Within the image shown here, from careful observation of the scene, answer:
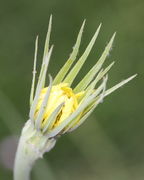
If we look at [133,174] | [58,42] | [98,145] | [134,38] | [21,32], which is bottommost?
[133,174]

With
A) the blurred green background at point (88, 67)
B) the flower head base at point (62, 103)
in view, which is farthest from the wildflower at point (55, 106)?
the blurred green background at point (88, 67)

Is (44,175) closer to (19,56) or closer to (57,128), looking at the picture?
(19,56)

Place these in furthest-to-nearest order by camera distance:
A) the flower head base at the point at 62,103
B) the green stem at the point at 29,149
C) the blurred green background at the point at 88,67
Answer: the blurred green background at the point at 88,67, the green stem at the point at 29,149, the flower head base at the point at 62,103

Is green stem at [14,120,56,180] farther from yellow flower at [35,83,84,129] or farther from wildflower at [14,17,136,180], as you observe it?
yellow flower at [35,83,84,129]

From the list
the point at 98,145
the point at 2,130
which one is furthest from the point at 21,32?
the point at 98,145

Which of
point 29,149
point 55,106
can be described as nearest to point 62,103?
point 55,106

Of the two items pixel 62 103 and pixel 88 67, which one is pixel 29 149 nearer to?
pixel 62 103

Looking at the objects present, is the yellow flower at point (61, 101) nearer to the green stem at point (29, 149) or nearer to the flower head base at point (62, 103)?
the flower head base at point (62, 103)
